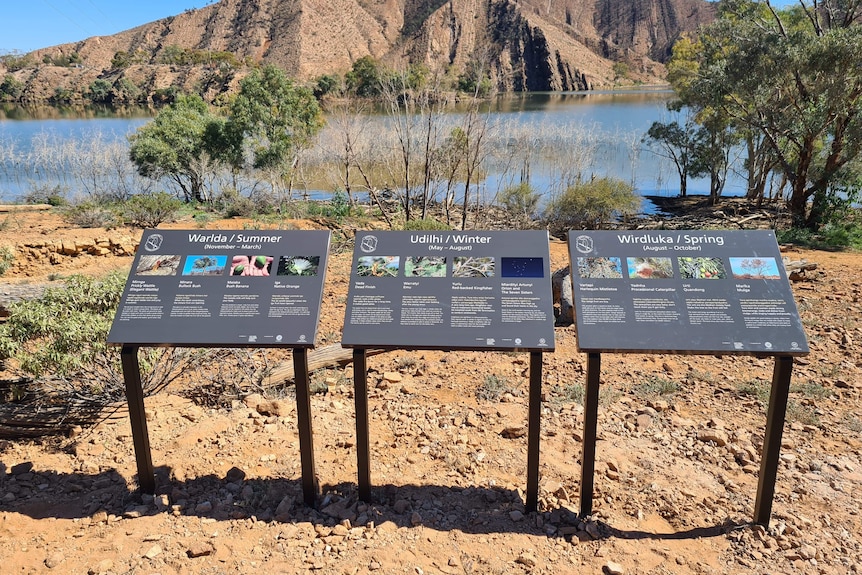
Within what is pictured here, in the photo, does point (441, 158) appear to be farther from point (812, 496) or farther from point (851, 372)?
point (812, 496)

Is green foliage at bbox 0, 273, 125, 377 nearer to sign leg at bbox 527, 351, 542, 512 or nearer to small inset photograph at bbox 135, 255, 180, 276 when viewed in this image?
small inset photograph at bbox 135, 255, 180, 276

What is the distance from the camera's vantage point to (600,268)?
2.95 m

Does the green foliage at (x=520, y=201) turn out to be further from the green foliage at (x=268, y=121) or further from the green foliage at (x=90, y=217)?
the green foliage at (x=90, y=217)

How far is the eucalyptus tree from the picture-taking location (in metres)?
11.5

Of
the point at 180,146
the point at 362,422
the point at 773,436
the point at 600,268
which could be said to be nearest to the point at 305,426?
the point at 362,422

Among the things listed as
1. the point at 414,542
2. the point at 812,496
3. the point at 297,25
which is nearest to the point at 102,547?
the point at 414,542

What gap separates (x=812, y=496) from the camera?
3.15 meters

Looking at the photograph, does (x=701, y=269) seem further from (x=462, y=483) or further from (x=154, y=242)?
(x=154, y=242)

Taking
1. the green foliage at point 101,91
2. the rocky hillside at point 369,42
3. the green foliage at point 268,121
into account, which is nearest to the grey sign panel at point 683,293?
the green foliage at point 268,121

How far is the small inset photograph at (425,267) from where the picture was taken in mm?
3010

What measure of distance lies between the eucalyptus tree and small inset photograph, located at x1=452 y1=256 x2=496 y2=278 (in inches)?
466

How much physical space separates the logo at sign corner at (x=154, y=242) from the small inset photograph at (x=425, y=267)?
134cm

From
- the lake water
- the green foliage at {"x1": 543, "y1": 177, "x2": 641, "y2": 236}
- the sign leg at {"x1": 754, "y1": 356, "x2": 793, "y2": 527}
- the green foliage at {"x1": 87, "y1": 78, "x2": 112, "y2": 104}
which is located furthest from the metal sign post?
the green foliage at {"x1": 87, "y1": 78, "x2": 112, "y2": 104}

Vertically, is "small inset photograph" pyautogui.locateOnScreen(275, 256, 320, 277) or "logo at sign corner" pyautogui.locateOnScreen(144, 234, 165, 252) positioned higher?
"logo at sign corner" pyautogui.locateOnScreen(144, 234, 165, 252)
